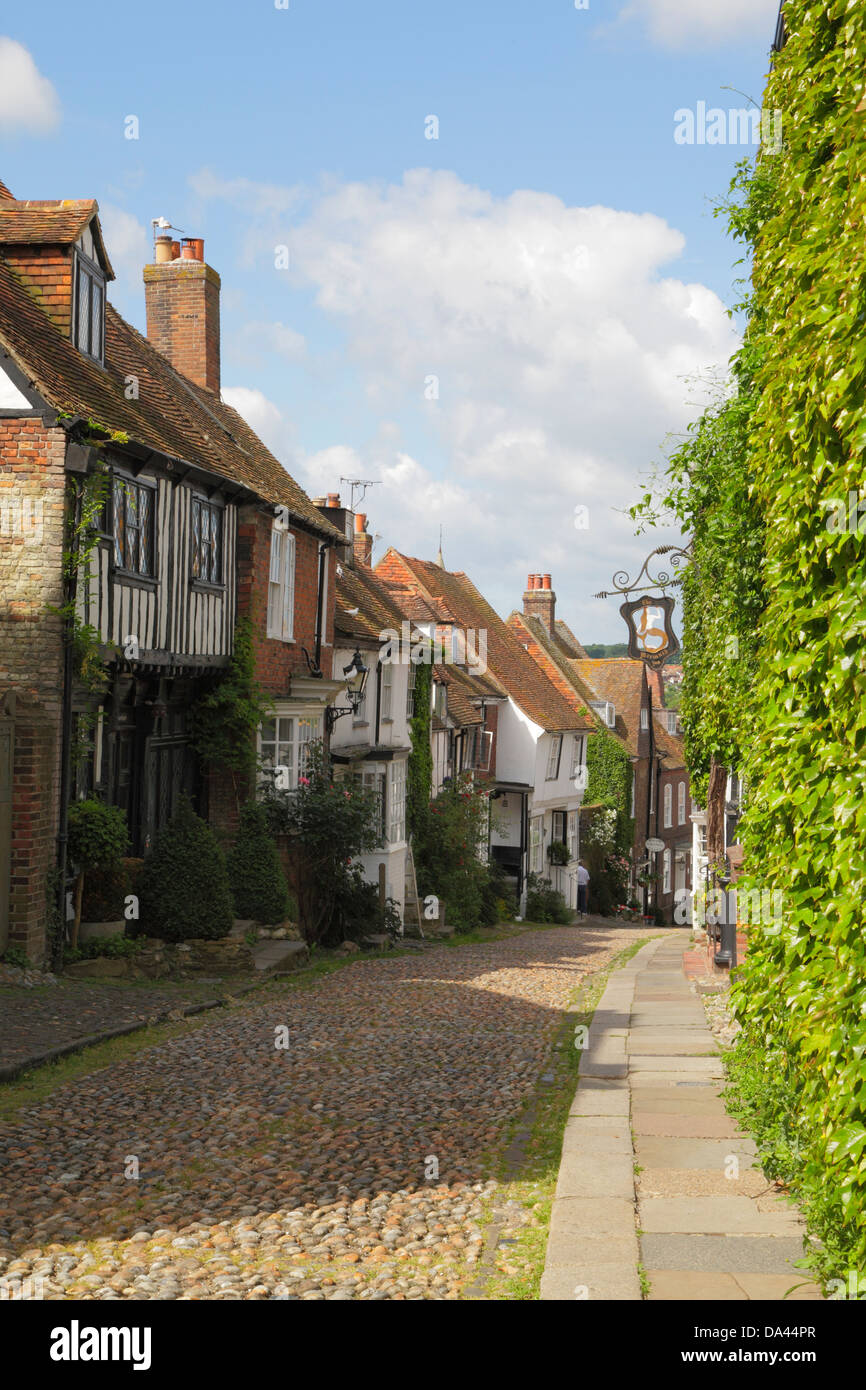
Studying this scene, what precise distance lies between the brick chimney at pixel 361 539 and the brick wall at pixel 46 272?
59.6 feet

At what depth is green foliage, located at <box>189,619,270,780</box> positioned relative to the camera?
17.7 metres

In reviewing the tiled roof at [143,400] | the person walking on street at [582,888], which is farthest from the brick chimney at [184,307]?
the person walking on street at [582,888]

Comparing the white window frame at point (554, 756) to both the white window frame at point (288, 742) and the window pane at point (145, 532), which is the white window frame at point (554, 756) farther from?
the window pane at point (145, 532)

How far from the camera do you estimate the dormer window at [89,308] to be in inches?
599

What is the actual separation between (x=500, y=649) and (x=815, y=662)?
35.0 meters

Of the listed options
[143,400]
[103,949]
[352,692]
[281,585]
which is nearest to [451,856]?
[352,692]

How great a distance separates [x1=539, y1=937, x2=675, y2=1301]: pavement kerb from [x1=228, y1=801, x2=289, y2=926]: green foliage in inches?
279

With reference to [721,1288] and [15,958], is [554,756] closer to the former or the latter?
[15,958]

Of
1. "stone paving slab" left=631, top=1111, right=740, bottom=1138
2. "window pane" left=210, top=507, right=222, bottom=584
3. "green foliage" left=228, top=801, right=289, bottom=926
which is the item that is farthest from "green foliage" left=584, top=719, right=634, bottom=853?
"stone paving slab" left=631, top=1111, right=740, bottom=1138

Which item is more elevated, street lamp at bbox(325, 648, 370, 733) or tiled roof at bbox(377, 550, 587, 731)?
tiled roof at bbox(377, 550, 587, 731)

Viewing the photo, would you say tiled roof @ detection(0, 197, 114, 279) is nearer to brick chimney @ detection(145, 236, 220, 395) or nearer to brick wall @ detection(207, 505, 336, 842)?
brick wall @ detection(207, 505, 336, 842)

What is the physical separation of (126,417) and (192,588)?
2477mm

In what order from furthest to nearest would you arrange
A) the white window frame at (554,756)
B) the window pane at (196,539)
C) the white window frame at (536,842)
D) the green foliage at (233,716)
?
the white window frame at (554,756), the white window frame at (536,842), the green foliage at (233,716), the window pane at (196,539)
